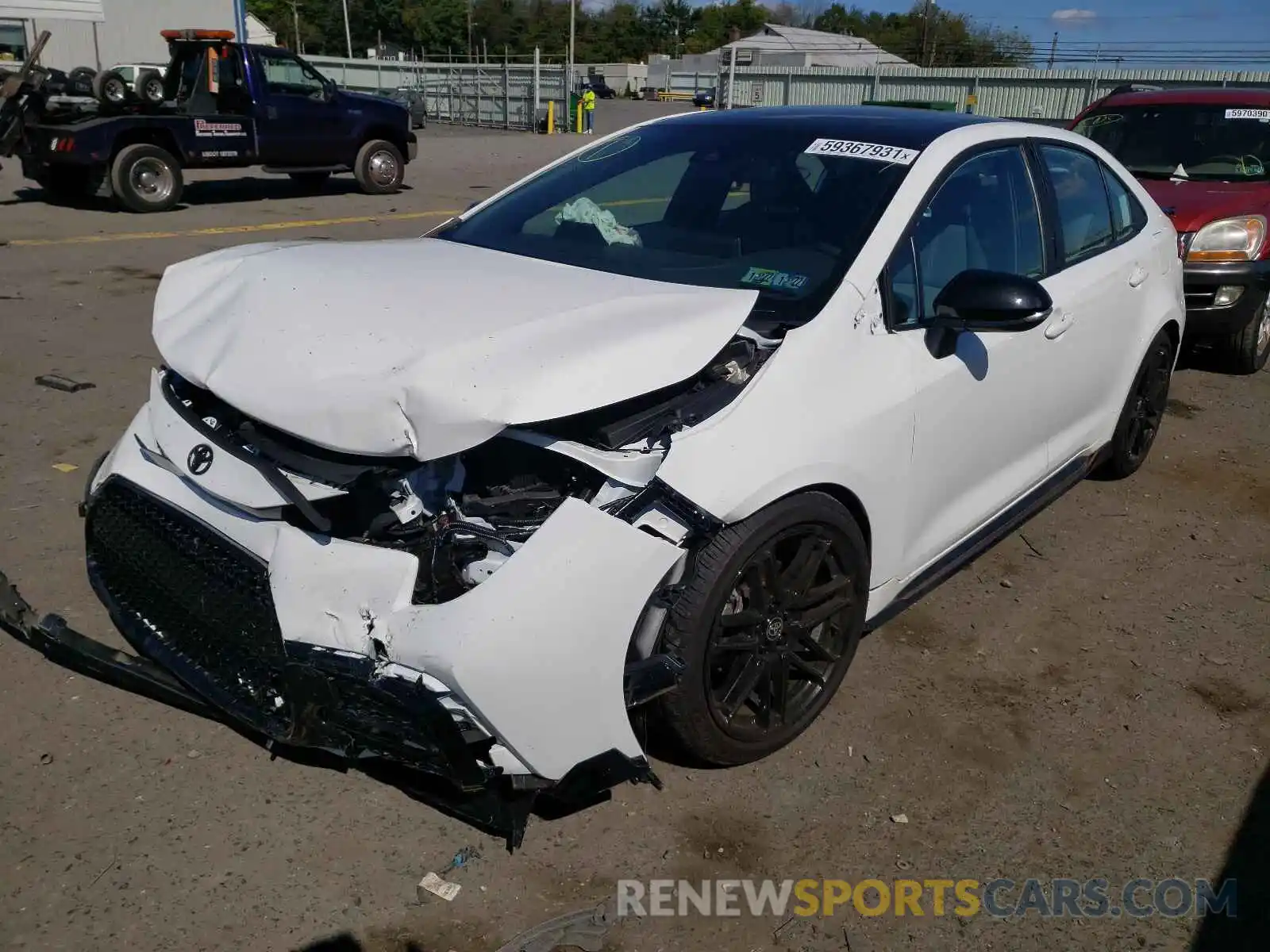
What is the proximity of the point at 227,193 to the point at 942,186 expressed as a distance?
14365mm

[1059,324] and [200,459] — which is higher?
[1059,324]

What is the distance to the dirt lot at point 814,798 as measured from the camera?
8.20 ft

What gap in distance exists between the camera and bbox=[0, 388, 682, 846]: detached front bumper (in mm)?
2279

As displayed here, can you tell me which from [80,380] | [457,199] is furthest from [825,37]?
[80,380]

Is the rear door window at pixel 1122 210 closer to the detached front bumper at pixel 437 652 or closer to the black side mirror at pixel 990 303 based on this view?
the black side mirror at pixel 990 303

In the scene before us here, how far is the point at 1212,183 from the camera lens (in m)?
7.34

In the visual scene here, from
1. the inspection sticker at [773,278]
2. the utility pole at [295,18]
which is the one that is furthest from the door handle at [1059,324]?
the utility pole at [295,18]

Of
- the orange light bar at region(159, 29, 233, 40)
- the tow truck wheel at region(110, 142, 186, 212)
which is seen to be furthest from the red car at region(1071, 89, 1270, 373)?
the orange light bar at region(159, 29, 233, 40)

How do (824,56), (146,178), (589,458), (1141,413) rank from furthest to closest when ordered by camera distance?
(824,56), (146,178), (1141,413), (589,458)

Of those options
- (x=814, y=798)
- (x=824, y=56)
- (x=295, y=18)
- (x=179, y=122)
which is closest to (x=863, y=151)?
(x=814, y=798)

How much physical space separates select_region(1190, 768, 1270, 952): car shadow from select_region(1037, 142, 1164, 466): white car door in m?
1.59

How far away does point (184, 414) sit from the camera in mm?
2893

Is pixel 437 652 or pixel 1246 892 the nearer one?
pixel 437 652

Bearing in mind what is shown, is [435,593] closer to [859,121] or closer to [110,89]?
[859,121]
